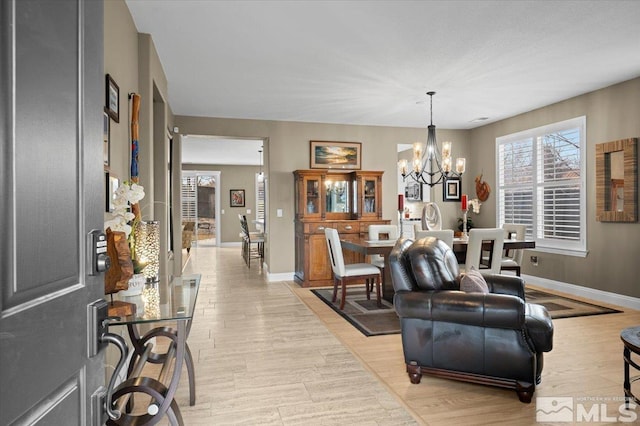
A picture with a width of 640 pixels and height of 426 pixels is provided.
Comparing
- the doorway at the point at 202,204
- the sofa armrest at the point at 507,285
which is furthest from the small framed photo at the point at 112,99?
the doorway at the point at 202,204

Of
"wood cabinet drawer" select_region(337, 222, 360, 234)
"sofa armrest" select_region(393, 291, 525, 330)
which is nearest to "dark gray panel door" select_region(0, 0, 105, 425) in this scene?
"sofa armrest" select_region(393, 291, 525, 330)

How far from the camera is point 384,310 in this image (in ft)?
15.4

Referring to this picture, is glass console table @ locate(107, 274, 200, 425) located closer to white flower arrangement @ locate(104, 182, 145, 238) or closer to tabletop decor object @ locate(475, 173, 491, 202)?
white flower arrangement @ locate(104, 182, 145, 238)

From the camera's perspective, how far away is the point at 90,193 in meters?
0.96

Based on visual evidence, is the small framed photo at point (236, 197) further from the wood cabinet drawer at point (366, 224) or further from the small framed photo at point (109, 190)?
the small framed photo at point (109, 190)

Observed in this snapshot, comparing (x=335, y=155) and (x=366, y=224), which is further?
(x=335, y=155)

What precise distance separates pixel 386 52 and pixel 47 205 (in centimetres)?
365

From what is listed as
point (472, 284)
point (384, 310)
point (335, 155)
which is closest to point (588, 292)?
point (384, 310)

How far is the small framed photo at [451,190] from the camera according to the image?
7609 mm

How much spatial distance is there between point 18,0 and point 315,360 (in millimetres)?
2973

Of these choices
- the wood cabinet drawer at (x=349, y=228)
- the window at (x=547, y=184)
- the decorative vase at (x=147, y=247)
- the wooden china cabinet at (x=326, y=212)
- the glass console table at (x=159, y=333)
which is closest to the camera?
the glass console table at (x=159, y=333)

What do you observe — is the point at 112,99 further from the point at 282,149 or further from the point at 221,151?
the point at 221,151

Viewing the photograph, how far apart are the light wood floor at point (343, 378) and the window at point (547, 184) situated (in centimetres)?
138

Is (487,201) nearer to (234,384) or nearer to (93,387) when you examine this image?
(234,384)
